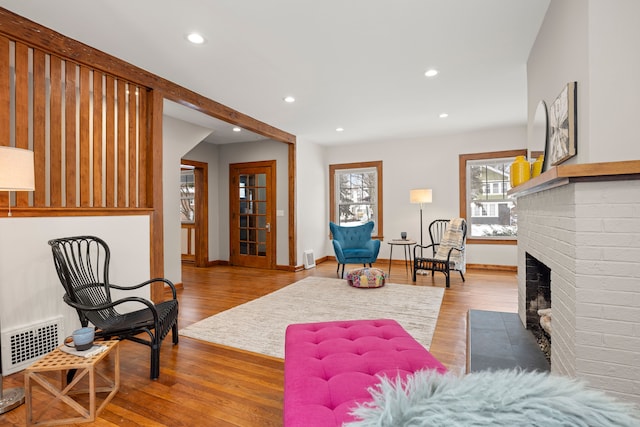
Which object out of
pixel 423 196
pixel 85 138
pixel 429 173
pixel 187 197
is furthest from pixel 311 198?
pixel 85 138

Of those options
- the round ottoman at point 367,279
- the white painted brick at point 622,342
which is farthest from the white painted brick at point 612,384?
the round ottoman at point 367,279

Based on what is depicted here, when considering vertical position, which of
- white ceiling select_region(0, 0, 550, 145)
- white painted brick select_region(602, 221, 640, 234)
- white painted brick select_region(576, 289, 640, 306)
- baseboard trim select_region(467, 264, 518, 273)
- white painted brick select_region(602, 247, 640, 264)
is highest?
white ceiling select_region(0, 0, 550, 145)

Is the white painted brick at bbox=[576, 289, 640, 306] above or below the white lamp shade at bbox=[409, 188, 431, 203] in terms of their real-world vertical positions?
below

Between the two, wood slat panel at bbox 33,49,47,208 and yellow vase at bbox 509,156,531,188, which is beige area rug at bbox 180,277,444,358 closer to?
yellow vase at bbox 509,156,531,188

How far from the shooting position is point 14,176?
1.90 meters

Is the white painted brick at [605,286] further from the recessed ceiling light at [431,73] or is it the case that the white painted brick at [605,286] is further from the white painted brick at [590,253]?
the recessed ceiling light at [431,73]

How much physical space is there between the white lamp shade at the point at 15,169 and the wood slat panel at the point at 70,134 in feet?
2.52

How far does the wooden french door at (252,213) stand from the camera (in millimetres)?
6484

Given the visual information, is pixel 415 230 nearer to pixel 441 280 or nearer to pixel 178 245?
pixel 441 280

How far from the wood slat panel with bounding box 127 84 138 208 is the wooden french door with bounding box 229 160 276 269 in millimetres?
3321

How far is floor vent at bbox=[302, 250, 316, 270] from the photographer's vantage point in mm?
6398

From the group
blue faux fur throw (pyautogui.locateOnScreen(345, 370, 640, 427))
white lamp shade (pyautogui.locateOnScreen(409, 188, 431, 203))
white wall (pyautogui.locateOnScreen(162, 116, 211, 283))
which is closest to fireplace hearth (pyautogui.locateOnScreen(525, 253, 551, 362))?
blue faux fur throw (pyautogui.locateOnScreen(345, 370, 640, 427))

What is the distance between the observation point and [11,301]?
2.27 m

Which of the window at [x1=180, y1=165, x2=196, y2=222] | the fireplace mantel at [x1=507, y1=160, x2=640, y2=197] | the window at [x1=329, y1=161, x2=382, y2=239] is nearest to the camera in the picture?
the fireplace mantel at [x1=507, y1=160, x2=640, y2=197]
